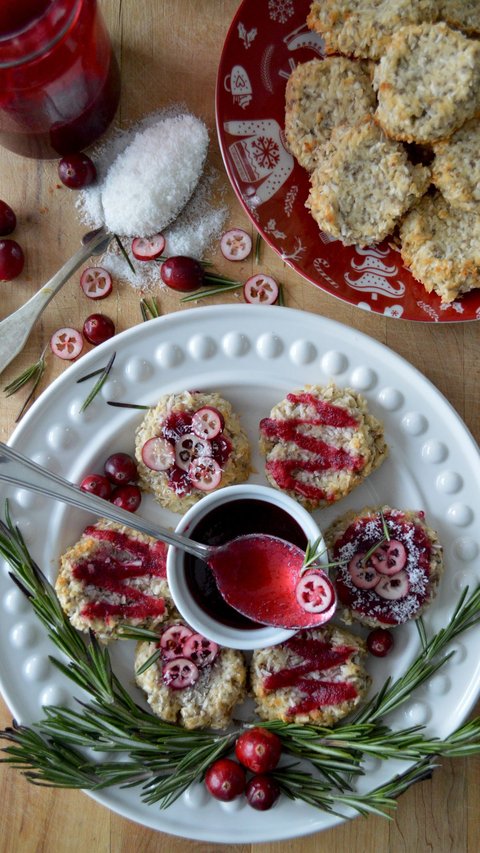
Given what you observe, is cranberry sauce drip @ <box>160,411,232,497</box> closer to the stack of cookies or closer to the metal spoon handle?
the metal spoon handle

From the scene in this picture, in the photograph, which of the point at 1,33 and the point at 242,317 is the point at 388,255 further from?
the point at 1,33

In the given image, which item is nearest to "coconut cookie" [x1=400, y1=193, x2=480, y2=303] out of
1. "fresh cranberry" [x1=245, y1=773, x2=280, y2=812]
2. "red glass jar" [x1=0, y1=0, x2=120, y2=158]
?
"red glass jar" [x1=0, y1=0, x2=120, y2=158]

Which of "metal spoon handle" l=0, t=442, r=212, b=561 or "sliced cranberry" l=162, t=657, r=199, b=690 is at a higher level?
"metal spoon handle" l=0, t=442, r=212, b=561

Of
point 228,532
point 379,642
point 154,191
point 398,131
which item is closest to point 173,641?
point 228,532

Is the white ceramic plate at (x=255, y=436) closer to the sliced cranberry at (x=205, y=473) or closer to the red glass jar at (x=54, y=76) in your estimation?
the sliced cranberry at (x=205, y=473)

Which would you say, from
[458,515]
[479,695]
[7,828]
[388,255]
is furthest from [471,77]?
[7,828]

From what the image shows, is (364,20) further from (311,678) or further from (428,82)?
(311,678)
